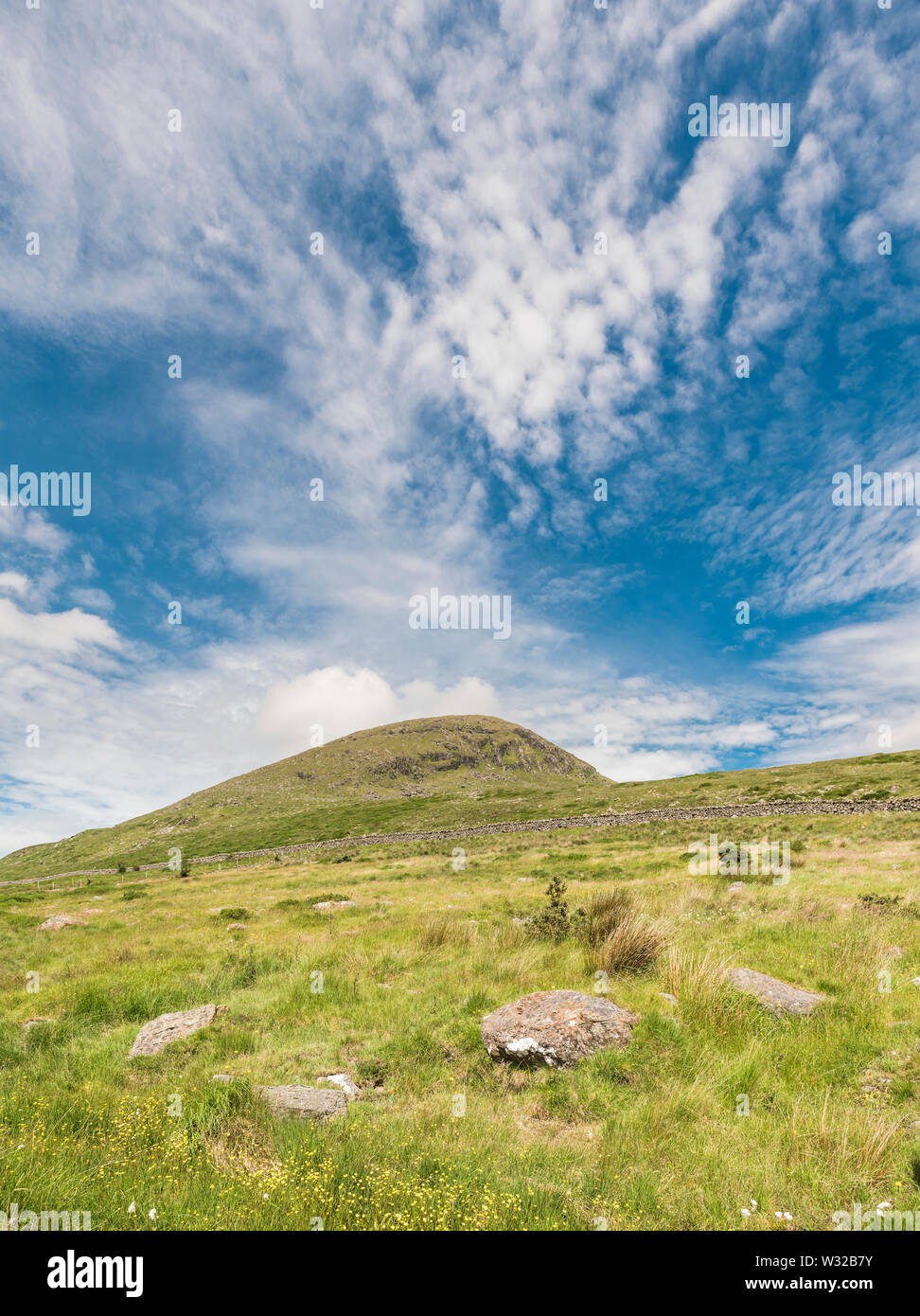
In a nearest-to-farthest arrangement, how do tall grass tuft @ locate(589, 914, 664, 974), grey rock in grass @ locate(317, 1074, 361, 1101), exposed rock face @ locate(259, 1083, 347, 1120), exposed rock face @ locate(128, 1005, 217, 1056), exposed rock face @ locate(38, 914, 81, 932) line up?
1. exposed rock face @ locate(259, 1083, 347, 1120)
2. grey rock in grass @ locate(317, 1074, 361, 1101)
3. exposed rock face @ locate(128, 1005, 217, 1056)
4. tall grass tuft @ locate(589, 914, 664, 974)
5. exposed rock face @ locate(38, 914, 81, 932)

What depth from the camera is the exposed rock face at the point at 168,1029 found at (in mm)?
7945

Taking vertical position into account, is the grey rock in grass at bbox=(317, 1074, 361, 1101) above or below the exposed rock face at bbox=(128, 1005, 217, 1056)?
above

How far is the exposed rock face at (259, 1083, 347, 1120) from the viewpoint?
18.0 ft

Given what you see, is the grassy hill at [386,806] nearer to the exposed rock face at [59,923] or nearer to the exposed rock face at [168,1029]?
the exposed rock face at [168,1029]

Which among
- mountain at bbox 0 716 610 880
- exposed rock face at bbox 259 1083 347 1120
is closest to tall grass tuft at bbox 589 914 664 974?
exposed rock face at bbox 259 1083 347 1120

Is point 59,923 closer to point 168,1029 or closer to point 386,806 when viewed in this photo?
point 168,1029

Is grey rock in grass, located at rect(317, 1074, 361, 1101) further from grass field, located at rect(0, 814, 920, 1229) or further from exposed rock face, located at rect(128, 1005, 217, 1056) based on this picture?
exposed rock face, located at rect(128, 1005, 217, 1056)

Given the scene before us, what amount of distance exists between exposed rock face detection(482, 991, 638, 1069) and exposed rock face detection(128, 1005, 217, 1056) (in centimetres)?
479

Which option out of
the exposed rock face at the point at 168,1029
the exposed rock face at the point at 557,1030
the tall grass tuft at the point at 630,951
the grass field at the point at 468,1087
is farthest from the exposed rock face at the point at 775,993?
the exposed rock face at the point at 168,1029

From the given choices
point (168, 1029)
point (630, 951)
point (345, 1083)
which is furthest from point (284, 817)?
point (345, 1083)

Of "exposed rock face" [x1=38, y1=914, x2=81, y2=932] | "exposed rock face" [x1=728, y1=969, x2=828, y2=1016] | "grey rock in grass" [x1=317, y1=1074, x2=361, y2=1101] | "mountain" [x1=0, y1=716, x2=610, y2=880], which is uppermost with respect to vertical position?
"exposed rock face" [x1=728, y1=969, x2=828, y2=1016]

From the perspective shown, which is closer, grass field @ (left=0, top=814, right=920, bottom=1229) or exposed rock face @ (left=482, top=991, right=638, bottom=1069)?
grass field @ (left=0, top=814, right=920, bottom=1229)

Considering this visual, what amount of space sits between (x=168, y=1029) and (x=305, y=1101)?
13.7ft

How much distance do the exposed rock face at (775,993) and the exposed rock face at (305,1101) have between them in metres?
6.06
